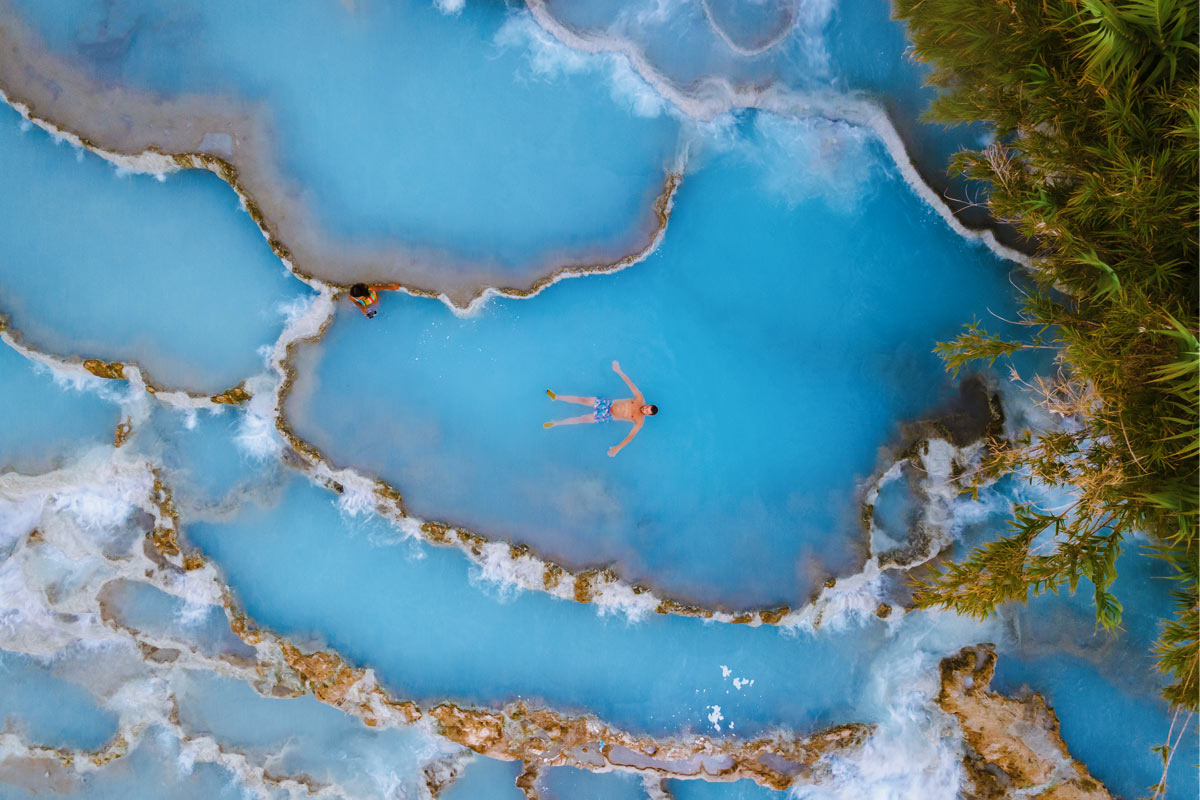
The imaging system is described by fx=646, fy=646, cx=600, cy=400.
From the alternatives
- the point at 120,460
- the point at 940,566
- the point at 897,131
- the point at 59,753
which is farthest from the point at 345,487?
the point at 897,131

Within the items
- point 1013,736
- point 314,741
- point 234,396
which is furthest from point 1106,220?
point 314,741

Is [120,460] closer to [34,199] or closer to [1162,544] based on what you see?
[34,199]

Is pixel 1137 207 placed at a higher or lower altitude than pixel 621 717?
higher

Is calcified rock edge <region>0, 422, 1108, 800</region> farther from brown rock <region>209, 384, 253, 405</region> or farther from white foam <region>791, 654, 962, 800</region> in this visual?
brown rock <region>209, 384, 253, 405</region>

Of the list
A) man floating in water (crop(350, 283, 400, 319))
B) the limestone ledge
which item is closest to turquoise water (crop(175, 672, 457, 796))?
man floating in water (crop(350, 283, 400, 319))

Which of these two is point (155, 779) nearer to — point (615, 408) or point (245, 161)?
point (615, 408)

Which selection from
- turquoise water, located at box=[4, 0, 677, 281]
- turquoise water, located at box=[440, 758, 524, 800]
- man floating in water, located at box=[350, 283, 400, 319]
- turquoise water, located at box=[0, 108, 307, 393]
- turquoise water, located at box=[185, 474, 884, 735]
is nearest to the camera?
man floating in water, located at box=[350, 283, 400, 319]
